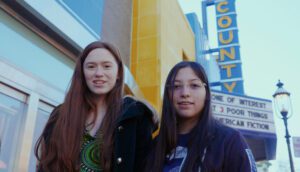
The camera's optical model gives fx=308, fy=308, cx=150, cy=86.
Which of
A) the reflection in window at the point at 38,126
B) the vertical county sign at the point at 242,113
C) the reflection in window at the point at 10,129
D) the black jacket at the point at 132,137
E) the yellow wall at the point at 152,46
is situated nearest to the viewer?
the black jacket at the point at 132,137

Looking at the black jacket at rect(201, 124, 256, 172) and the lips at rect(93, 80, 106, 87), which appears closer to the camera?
the black jacket at rect(201, 124, 256, 172)

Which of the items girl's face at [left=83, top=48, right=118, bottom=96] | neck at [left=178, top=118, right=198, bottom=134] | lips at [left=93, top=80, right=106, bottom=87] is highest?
girl's face at [left=83, top=48, right=118, bottom=96]

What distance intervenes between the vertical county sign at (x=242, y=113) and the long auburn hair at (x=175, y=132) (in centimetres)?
763

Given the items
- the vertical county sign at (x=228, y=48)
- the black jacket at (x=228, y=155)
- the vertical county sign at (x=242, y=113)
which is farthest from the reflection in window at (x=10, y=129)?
the vertical county sign at (x=228, y=48)

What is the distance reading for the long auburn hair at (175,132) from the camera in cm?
178

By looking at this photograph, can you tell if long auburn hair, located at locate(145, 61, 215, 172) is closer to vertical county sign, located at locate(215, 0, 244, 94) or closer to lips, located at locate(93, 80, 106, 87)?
lips, located at locate(93, 80, 106, 87)

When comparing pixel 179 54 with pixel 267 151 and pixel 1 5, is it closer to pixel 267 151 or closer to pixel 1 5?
pixel 267 151

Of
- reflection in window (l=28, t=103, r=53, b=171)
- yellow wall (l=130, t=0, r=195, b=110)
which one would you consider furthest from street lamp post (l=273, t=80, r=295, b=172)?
reflection in window (l=28, t=103, r=53, b=171)

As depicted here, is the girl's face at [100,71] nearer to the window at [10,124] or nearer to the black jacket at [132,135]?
the black jacket at [132,135]

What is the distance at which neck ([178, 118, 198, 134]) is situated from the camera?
6.62 feet

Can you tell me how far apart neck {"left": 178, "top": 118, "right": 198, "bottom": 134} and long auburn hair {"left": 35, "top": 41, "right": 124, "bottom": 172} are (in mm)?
421

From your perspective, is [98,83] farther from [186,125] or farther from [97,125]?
[186,125]

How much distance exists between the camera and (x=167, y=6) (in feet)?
30.4

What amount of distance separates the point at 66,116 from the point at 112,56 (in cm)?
51
